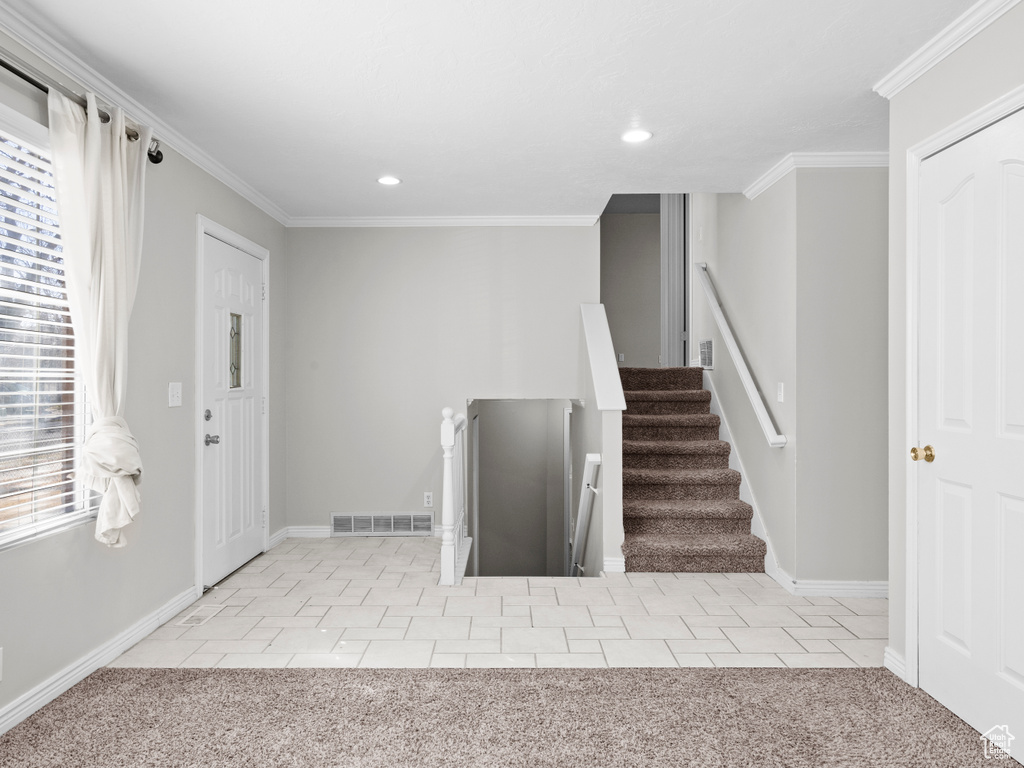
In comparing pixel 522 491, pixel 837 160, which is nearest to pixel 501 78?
pixel 837 160

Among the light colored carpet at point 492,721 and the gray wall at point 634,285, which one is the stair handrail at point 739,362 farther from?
the gray wall at point 634,285

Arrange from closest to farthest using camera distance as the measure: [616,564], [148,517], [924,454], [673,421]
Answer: [924,454], [148,517], [616,564], [673,421]

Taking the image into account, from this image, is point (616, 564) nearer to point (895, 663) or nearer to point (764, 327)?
point (895, 663)

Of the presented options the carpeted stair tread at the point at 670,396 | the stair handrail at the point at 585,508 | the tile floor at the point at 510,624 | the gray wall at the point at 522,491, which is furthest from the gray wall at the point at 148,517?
the gray wall at the point at 522,491

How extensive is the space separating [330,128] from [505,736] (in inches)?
Answer: 106

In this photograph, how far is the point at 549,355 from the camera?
4.96 metres

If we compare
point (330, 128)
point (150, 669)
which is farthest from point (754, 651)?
point (330, 128)

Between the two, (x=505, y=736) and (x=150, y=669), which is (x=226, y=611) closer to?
(x=150, y=669)

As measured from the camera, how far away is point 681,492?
14.4 ft

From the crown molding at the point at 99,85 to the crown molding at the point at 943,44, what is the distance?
3.09 meters

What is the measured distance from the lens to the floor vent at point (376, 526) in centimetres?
488

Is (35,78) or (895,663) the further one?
(895,663)

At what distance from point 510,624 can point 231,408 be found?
2151mm

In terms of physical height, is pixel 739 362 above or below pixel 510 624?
above
